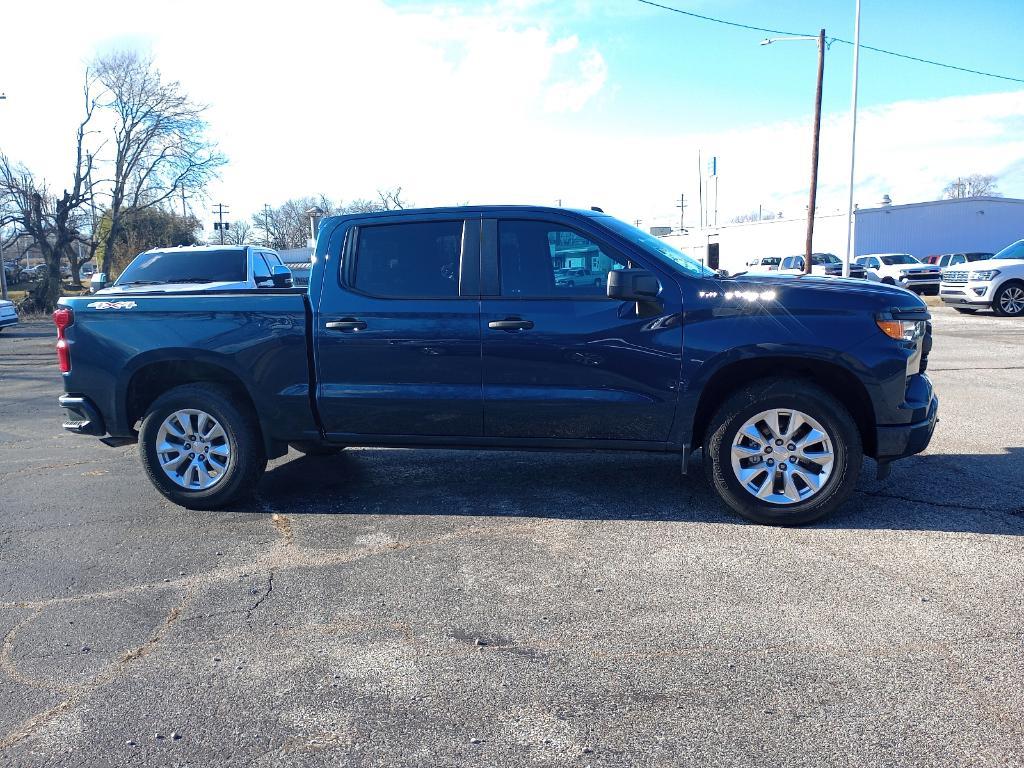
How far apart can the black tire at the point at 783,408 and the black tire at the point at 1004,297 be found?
18.5 metres

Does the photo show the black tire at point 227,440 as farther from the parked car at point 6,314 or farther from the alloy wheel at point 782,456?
the parked car at point 6,314

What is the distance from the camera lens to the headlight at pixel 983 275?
20.2 m

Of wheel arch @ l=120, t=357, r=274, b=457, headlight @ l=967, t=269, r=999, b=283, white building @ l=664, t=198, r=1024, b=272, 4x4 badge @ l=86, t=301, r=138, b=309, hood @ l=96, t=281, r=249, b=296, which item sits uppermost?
white building @ l=664, t=198, r=1024, b=272

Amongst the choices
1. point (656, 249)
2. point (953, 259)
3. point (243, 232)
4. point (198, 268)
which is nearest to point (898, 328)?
point (656, 249)

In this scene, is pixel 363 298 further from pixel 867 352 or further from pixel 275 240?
pixel 275 240

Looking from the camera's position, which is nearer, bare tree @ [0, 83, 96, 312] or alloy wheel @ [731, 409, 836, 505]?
alloy wheel @ [731, 409, 836, 505]

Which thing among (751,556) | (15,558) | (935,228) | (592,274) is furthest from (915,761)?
(935,228)

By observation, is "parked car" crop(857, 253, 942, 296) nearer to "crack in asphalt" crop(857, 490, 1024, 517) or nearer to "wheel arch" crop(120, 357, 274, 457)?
"crack in asphalt" crop(857, 490, 1024, 517)

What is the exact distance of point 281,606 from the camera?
398cm

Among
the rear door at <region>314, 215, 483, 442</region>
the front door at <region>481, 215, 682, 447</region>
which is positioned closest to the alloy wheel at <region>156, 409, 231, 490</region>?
the rear door at <region>314, 215, 483, 442</region>

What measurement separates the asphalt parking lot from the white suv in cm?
1633

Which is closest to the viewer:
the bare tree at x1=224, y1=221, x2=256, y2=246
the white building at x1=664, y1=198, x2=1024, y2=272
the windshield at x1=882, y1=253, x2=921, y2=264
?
the windshield at x1=882, y1=253, x2=921, y2=264

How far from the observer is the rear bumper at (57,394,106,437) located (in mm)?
5648

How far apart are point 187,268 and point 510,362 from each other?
8.98 m
